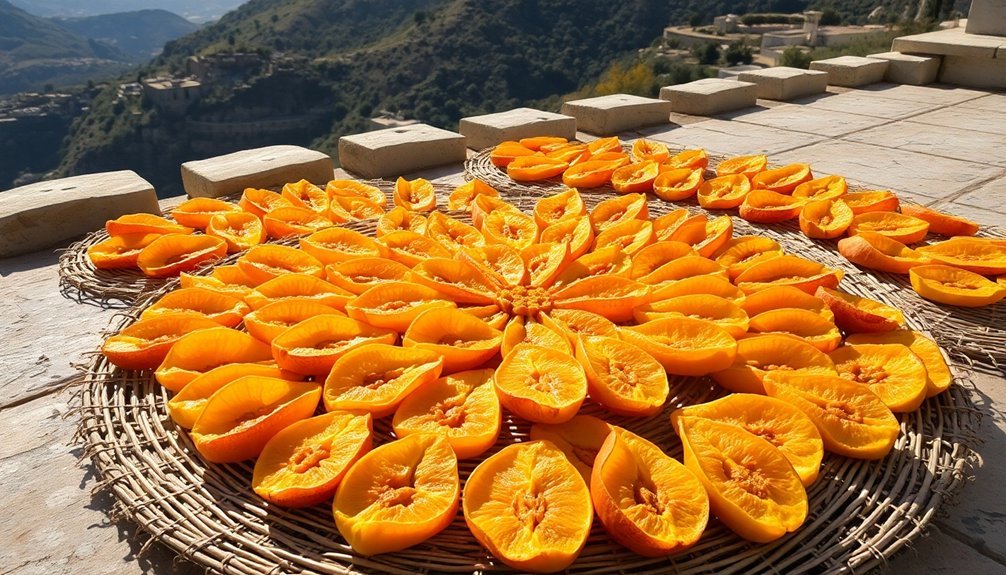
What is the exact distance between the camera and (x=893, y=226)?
10.2 ft

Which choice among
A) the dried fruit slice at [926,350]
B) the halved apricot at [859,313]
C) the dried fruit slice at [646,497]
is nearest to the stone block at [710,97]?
the halved apricot at [859,313]

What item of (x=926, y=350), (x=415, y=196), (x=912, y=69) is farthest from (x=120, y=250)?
(x=912, y=69)

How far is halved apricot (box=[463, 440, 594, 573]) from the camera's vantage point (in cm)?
129

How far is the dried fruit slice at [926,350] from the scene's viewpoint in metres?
1.90

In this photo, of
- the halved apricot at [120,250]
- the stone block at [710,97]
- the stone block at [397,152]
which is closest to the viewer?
the halved apricot at [120,250]

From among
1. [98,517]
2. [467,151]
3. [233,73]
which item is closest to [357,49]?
[233,73]

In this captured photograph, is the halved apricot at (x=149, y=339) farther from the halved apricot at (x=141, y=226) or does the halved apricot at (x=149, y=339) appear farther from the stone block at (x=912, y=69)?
the stone block at (x=912, y=69)

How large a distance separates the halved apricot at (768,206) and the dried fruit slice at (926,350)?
120cm

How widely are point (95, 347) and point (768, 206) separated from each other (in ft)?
10.1

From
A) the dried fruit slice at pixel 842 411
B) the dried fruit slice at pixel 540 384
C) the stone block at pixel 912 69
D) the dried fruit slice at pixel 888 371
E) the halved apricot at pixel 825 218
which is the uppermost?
the dried fruit slice at pixel 540 384

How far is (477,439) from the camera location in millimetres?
1560

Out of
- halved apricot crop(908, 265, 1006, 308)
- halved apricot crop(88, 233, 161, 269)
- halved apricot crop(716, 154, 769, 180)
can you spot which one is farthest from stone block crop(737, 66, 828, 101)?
halved apricot crop(88, 233, 161, 269)

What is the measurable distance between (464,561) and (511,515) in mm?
134

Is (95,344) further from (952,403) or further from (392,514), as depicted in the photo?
(952,403)
